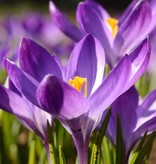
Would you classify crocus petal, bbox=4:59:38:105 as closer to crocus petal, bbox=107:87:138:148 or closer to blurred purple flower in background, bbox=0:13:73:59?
crocus petal, bbox=107:87:138:148

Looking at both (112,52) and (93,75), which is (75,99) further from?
(112,52)

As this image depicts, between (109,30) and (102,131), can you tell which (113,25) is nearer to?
(109,30)

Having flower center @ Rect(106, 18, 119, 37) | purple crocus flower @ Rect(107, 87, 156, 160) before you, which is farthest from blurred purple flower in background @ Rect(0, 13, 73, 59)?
purple crocus flower @ Rect(107, 87, 156, 160)

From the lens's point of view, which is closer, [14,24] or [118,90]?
[118,90]

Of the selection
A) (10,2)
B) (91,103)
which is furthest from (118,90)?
(10,2)

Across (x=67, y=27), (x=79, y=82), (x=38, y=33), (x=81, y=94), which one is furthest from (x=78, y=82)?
(x=38, y=33)
